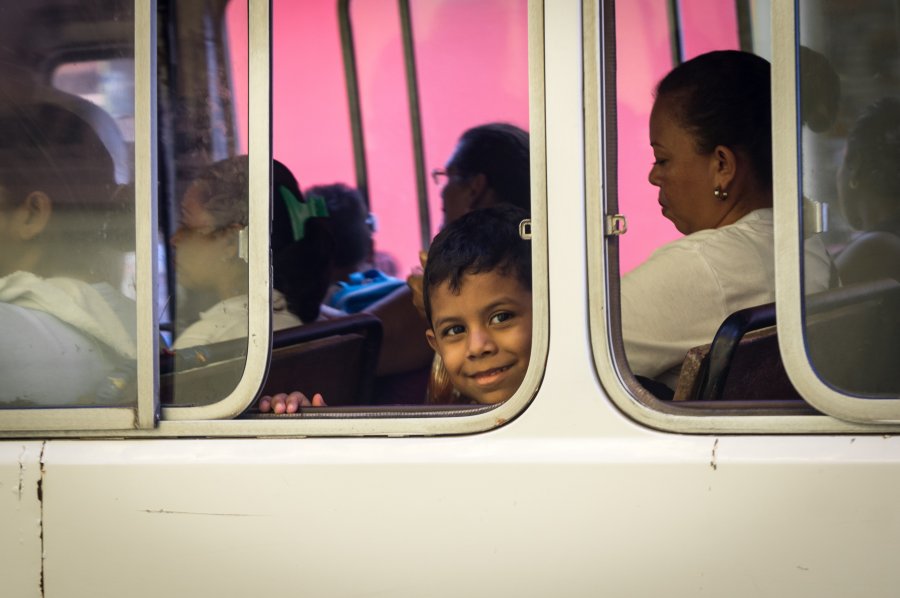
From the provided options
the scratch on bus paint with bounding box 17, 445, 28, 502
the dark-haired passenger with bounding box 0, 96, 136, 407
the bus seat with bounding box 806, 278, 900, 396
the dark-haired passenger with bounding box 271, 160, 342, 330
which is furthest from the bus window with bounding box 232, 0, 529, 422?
the bus seat with bounding box 806, 278, 900, 396

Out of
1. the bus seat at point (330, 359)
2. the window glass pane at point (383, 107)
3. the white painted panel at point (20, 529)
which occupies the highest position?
the window glass pane at point (383, 107)

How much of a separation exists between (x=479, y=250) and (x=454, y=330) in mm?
191

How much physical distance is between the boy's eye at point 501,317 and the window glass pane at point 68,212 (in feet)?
2.51

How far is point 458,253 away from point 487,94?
76.0 inches

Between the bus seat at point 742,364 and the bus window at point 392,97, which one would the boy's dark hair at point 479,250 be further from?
the bus window at point 392,97

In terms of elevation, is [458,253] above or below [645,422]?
above

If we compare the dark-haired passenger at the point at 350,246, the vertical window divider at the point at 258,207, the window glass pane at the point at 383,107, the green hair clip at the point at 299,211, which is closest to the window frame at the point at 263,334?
the vertical window divider at the point at 258,207

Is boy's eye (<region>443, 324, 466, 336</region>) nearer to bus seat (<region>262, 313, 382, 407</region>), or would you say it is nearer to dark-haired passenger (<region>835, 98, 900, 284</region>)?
bus seat (<region>262, 313, 382, 407</region>)

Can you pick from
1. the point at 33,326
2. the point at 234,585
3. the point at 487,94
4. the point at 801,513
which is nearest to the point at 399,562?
the point at 234,585

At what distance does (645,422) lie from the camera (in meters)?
1.74

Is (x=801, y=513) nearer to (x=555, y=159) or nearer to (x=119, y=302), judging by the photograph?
(x=555, y=159)

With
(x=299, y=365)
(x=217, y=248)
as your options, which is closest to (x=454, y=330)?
(x=299, y=365)

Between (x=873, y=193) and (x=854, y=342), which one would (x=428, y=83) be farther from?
(x=854, y=342)

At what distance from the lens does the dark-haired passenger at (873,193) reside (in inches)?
69.4
